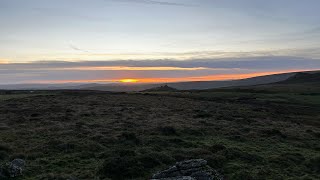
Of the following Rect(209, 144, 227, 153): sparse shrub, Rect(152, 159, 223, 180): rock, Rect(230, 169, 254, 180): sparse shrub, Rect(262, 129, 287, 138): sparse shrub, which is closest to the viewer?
Rect(152, 159, 223, 180): rock

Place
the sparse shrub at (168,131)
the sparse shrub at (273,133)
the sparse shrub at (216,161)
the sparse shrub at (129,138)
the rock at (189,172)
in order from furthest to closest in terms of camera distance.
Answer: the sparse shrub at (273,133) < the sparse shrub at (168,131) < the sparse shrub at (129,138) < the sparse shrub at (216,161) < the rock at (189,172)

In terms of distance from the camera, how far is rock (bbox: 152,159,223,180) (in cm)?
1551

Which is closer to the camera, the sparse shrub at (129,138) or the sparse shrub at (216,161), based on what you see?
the sparse shrub at (216,161)

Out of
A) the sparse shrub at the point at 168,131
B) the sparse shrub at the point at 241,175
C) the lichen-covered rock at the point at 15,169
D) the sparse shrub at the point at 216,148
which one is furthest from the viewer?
the sparse shrub at the point at 168,131

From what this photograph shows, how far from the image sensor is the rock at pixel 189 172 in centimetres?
1551

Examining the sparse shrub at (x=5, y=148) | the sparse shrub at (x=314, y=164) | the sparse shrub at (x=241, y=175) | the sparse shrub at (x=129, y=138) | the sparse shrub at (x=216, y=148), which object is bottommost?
the sparse shrub at (x=314, y=164)

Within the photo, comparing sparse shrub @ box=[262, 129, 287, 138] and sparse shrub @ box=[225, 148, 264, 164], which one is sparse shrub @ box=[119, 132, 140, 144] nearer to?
sparse shrub @ box=[225, 148, 264, 164]

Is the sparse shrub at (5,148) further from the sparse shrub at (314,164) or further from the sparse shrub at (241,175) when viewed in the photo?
the sparse shrub at (314,164)

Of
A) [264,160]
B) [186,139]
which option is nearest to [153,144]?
[186,139]

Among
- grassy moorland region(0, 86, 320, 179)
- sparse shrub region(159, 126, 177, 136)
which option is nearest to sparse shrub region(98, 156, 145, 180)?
grassy moorland region(0, 86, 320, 179)

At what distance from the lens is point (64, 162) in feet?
63.8

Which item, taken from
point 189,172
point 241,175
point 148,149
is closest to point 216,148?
point 148,149

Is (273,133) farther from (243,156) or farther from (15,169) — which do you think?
(15,169)

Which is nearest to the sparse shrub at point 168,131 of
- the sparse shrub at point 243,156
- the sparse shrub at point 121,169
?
the sparse shrub at point 243,156
